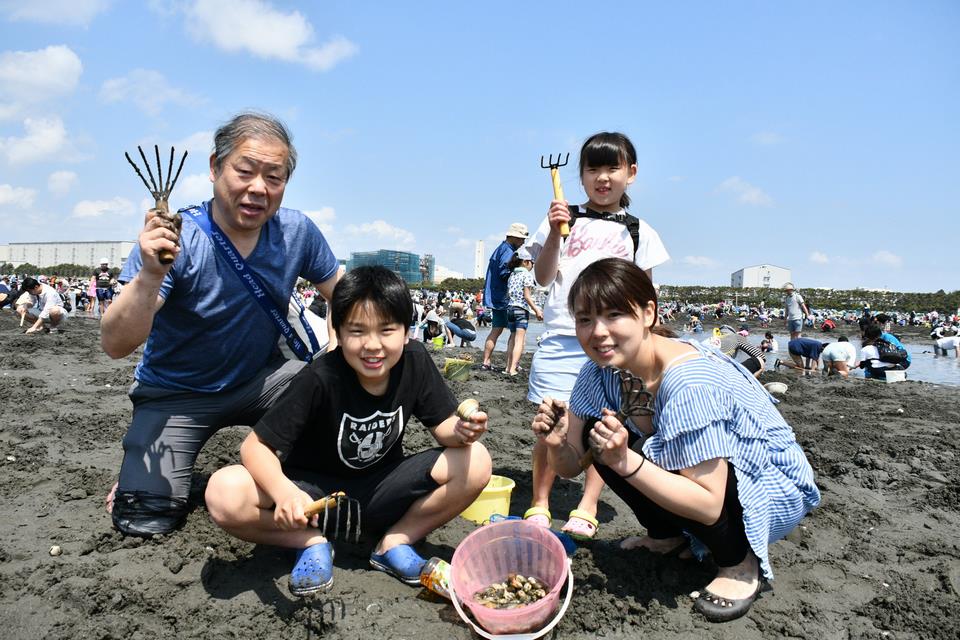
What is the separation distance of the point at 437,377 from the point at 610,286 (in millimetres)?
831

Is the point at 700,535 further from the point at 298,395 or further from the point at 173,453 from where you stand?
the point at 173,453

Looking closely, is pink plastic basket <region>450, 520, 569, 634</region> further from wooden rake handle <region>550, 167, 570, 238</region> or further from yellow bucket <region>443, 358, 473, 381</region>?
yellow bucket <region>443, 358, 473, 381</region>

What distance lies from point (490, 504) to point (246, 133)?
204 centimetres

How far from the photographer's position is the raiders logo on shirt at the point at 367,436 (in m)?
2.36

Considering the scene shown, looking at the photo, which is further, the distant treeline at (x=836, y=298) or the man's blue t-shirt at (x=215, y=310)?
the distant treeline at (x=836, y=298)

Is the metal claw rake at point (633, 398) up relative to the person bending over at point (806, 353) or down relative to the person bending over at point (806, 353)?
up

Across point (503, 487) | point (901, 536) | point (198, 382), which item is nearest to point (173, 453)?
point (198, 382)

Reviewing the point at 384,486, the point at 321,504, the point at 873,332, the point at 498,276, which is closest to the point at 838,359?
the point at 873,332

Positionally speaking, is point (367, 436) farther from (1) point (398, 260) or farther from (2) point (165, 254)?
(1) point (398, 260)

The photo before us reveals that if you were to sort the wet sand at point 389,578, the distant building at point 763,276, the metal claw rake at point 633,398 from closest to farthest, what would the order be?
1. the wet sand at point 389,578
2. the metal claw rake at point 633,398
3. the distant building at point 763,276

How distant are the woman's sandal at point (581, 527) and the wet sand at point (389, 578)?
63 millimetres

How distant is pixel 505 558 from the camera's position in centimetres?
230

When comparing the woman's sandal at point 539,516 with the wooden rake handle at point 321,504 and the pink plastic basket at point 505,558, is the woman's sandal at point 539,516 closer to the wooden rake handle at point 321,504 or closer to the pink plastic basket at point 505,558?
the pink plastic basket at point 505,558

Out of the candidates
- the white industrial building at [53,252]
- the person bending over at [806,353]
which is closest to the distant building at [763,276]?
the person bending over at [806,353]
